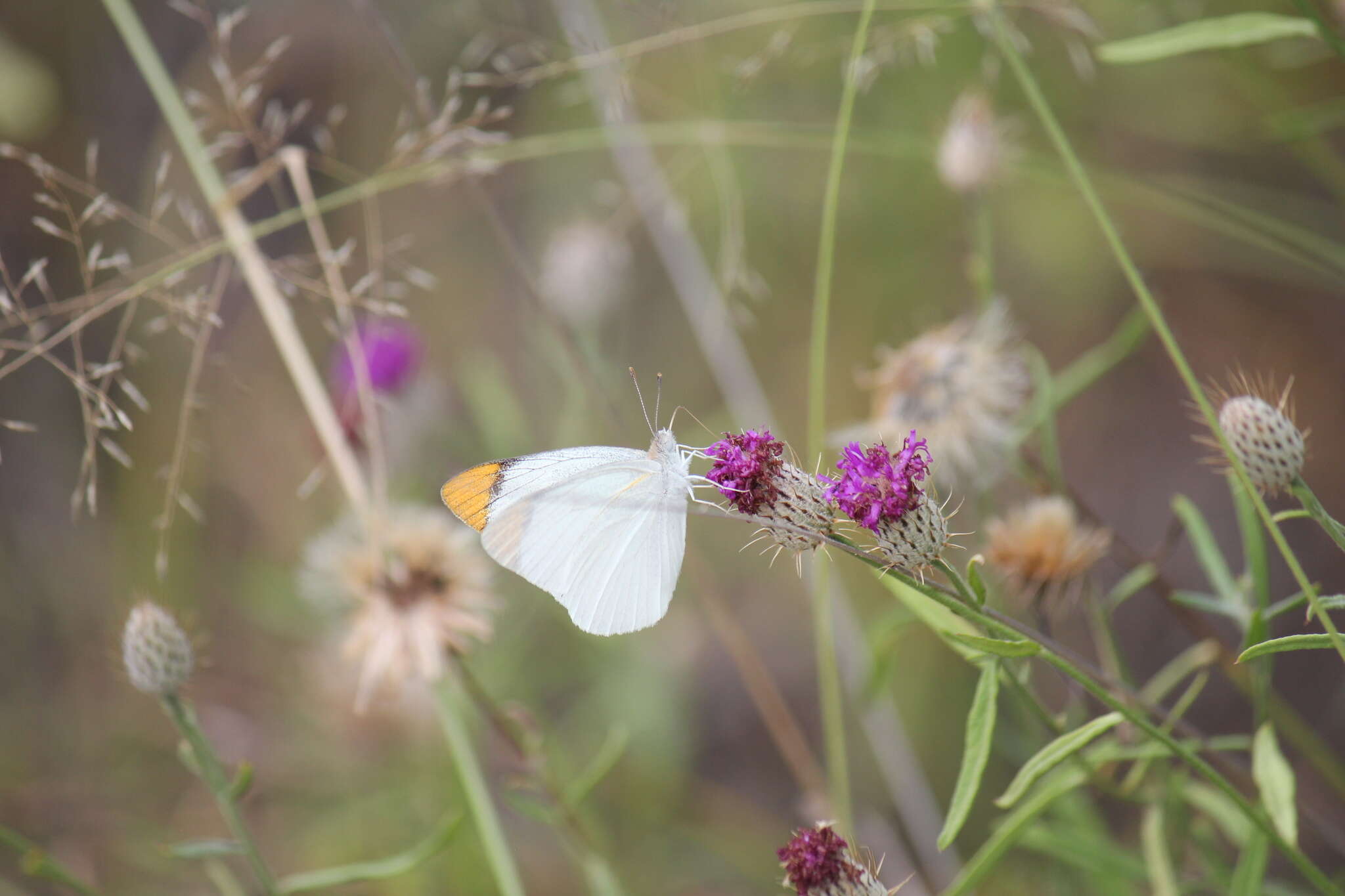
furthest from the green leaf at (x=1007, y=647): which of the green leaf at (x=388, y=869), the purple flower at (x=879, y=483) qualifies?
the green leaf at (x=388, y=869)

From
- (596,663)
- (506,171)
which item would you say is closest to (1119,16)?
(506,171)

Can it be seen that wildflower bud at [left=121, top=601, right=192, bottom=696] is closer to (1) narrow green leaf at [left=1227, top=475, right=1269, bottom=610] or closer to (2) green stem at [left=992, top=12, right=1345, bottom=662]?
(2) green stem at [left=992, top=12, right=1345, bottom=662]

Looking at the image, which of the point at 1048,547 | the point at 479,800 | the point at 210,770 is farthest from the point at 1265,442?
the point at 210,770

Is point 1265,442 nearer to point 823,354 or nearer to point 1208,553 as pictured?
point 1208,553

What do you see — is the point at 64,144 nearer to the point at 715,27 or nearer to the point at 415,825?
the point at 415,825

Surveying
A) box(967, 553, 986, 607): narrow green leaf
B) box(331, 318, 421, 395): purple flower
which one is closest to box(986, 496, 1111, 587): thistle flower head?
box(967, 553, 986, 607): narrow green leaf

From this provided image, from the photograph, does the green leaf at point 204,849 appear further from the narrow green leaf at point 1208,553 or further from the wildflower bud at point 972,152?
the wildflower bud at point 972,152
